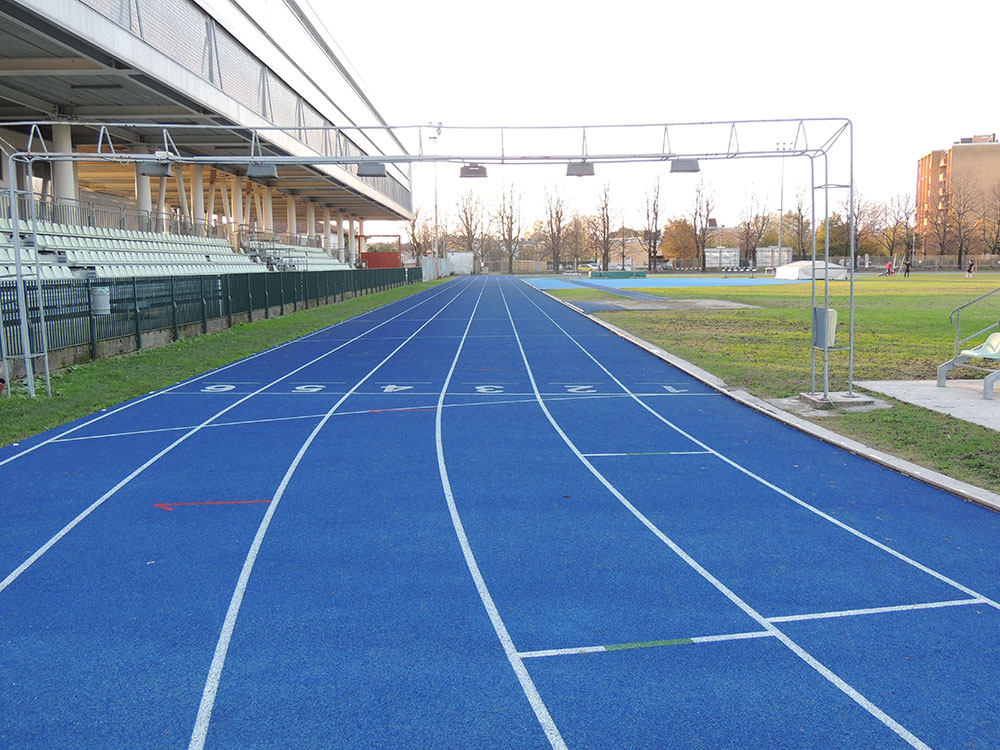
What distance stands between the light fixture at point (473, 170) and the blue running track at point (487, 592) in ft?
36.6

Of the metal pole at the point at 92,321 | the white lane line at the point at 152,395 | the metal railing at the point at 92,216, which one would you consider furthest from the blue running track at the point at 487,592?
the metal railing at the point at 92,216

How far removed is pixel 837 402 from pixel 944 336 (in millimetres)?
11261

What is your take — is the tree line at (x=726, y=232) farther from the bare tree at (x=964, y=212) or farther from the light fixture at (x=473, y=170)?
the light fixture at (x=473, y=170)

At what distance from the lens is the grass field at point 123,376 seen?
12.2 metres

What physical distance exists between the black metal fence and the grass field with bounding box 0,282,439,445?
66 centimetres

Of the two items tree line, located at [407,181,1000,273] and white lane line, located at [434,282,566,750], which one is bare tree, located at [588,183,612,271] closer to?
tree line, located at [407,181,1000,273]

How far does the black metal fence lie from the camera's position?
15.3 metres

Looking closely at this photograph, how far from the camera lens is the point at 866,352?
18.2 m

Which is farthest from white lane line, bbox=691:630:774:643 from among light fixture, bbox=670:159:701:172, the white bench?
light fixture, bbox=670:159:701:172

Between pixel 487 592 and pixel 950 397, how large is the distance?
33.5 feet

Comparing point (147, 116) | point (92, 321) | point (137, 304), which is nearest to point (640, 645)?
point (92, 321)

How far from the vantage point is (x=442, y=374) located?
16.7 m

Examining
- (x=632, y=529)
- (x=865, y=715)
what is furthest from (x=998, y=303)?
(x=865, y=715)

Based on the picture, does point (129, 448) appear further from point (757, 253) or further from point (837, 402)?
point (757, 253)
